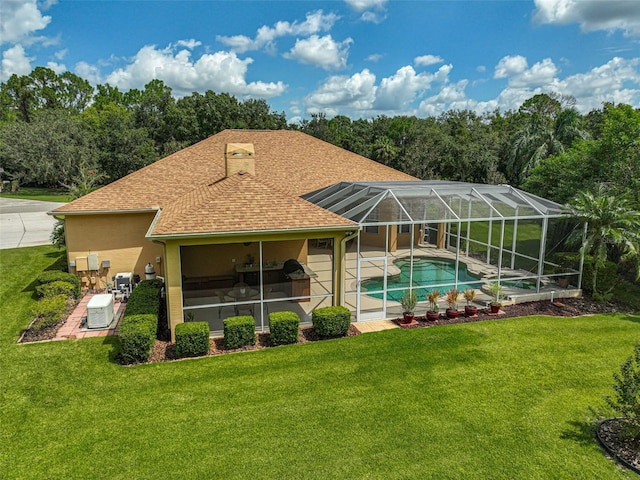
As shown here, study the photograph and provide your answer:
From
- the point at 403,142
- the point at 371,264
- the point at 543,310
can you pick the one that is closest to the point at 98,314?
the point at 371,264

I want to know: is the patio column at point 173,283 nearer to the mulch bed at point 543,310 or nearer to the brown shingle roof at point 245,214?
the brown shingle roof at point 245,214

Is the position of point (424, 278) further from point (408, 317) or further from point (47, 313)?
point (47, 313)

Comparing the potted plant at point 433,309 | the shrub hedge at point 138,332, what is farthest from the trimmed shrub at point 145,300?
the potted plant at point 433,309

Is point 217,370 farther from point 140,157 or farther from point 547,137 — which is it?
point 140,157

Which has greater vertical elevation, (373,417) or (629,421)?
(629,421)

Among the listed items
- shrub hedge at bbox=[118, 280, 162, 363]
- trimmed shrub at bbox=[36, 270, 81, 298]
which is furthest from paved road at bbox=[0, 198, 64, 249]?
shrub hedge at bbox=[118, 280, 162, 363]

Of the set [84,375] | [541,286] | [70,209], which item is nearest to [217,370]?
[84,375]
